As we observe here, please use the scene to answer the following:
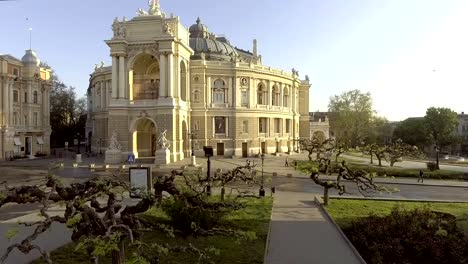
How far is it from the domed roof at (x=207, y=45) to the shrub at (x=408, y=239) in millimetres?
48182

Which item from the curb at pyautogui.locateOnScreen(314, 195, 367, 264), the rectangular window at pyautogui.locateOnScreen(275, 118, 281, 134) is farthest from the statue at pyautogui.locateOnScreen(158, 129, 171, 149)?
the curb at pyautogui.locateOnScreen(314, 195, 367, 264)

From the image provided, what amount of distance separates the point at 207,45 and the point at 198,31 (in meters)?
4.69

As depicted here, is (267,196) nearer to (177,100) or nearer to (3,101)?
(177,100)

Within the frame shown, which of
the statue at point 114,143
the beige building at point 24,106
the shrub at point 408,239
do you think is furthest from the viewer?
the beige building at point 24,106

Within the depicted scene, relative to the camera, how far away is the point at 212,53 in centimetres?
6462

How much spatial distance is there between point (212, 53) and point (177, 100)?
59.5 feet

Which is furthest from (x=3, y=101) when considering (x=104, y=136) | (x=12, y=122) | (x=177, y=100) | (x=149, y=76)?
(x=177, y=100)

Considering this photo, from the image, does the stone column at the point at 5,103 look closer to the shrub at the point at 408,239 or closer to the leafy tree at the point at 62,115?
the leafy tree at the point at 62,115

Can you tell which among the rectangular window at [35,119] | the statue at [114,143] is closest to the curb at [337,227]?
the statue at [114,143]

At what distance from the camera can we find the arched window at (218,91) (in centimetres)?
5712

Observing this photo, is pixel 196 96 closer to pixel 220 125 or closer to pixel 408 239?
pixel 220 125

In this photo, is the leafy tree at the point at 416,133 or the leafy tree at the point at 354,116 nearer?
the leafy tree at the point at 354,116

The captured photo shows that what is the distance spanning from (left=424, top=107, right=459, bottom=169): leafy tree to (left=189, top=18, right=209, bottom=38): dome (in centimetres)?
4882

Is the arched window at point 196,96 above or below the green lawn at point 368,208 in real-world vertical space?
above
